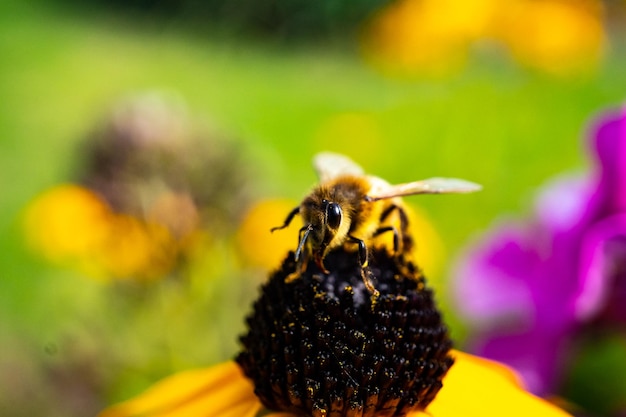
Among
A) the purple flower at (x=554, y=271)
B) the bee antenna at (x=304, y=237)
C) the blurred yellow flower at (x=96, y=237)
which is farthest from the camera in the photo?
the blurred yellow flower at (x=96, y=237)

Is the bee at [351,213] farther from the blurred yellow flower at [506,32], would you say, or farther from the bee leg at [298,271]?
the blurred yellow flower at [506,32]

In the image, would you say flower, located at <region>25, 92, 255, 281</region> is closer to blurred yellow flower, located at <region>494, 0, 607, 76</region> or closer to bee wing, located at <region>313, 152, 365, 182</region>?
bee wing, located at <region>313, 152, 365, 182</region>

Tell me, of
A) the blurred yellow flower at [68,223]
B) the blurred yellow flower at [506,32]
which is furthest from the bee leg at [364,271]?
the blurred yellow flower at [506,32]

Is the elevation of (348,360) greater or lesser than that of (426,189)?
lesser

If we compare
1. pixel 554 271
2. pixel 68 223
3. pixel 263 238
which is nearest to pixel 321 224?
pixel 554 271

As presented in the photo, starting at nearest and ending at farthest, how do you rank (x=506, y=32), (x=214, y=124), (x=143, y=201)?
1. (x=143, y=201)
2. (x=214, y=124)
3. (x=506, y=32)

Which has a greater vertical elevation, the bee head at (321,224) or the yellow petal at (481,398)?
the bee head at (321,224)

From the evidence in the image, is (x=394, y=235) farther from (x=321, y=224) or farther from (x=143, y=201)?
(x=143, y=201)

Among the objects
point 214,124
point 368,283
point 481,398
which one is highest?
point 214,124
